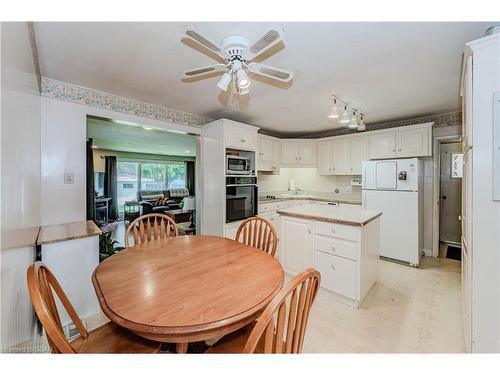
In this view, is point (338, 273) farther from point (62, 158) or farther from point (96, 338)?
point (62, 158)

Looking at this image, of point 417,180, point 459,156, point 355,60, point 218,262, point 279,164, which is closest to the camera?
point 218,262

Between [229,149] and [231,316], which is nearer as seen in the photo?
[231,316]

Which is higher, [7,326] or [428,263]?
[7,326]

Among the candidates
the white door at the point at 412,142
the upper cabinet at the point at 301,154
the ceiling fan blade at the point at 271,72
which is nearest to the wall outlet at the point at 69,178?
the ceiling fan blade at the point at 271,72

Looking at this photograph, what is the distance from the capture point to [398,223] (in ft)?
10.3

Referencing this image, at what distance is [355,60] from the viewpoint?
1.75m

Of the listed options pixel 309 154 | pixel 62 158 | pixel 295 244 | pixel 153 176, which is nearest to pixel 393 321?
pixel 295 244

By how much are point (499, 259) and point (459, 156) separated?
872 mm

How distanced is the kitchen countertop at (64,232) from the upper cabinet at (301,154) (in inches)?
137

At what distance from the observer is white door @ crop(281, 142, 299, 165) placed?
450cm

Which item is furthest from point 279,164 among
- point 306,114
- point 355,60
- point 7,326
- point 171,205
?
point 171,205

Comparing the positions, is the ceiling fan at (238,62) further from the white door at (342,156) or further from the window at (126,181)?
the window at (126,181)

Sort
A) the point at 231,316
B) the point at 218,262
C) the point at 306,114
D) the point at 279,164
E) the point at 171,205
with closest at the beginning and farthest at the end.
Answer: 1. the point at 231,316
2. the point at 218,262
3. the point at 306,114
4. the point at 279,164
5. the point at 171,205
